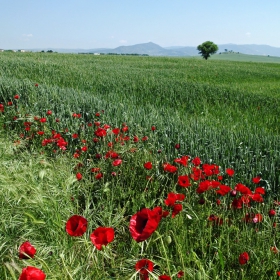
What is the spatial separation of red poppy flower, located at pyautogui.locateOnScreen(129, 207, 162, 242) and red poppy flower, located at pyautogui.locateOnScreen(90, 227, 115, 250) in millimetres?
83

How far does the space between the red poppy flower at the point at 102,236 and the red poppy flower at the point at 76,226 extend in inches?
2.1

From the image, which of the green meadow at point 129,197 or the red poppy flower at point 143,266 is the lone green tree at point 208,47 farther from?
the red poppy flower at point 143,266

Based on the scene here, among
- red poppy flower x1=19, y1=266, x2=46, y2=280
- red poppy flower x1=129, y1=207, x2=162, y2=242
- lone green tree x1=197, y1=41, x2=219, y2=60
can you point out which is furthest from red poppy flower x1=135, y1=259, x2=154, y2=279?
lone green tree x1=197, y1=41, x2=219, y2=60

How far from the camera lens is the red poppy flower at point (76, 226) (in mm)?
1317

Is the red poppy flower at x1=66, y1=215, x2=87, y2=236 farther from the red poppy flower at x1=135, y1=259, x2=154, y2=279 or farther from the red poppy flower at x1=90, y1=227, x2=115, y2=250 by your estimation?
the red poppy flower at x1=135, y1=259, x2=154, y2=279

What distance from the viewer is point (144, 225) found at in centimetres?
132

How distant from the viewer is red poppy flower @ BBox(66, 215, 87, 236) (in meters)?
1.32

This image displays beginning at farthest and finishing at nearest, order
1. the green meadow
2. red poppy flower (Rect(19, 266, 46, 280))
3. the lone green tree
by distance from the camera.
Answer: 1. the lone green tree
2. the green meadow
3. red poppy flower (Rect(19, 266, 46, 280))

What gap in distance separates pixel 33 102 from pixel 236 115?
4266 mm

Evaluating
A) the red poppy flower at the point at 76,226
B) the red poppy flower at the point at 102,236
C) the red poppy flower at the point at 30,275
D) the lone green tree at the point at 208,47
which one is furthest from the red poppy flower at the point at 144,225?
the lone green tree at the point at 208,47

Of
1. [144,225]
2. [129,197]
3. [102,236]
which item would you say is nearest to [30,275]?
[102,236]

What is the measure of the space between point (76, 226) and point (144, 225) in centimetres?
29

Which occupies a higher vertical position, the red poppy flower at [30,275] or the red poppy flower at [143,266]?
the red poppy flower at [30,275]

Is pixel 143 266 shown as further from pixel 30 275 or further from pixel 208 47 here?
pixel 208 47
